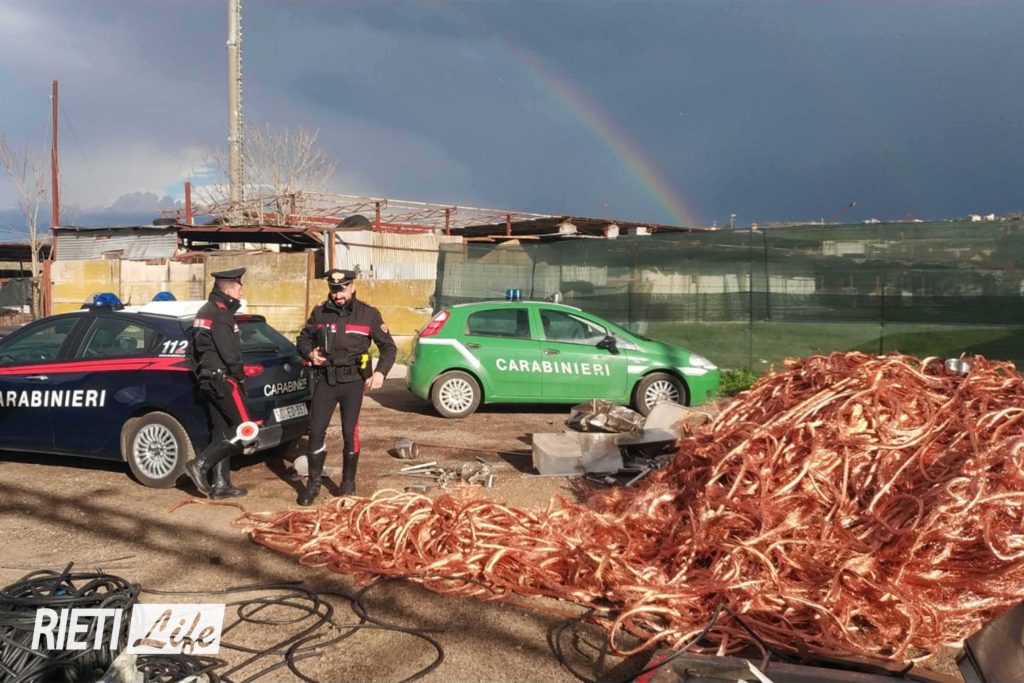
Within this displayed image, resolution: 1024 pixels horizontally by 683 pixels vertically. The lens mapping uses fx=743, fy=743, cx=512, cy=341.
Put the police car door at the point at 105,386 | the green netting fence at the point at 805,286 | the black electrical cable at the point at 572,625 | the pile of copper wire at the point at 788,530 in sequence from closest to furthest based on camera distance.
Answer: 1. the black electrical cable at the point at 572,625
2. the pile of copper wire at the point at 788,530
3. the police car door at the point at 105,386
4. the green netting fence at the point at 805,286

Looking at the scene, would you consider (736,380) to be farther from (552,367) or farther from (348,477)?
(348,477)

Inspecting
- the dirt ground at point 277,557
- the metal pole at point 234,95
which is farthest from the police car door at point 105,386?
the metal pole at point 234,95

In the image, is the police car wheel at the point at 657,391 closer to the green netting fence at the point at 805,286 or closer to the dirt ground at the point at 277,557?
the dirt ground at the point at 277,557

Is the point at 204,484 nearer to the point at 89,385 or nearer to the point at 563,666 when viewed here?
the point at 89,385

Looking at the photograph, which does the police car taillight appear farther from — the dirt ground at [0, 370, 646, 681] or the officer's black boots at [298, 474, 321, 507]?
the officer's black boots at [298, 474, 321, 507]

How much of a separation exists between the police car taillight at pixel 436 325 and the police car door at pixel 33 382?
409 cm

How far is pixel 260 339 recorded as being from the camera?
6.95 meters

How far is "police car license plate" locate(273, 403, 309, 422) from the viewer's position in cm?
657

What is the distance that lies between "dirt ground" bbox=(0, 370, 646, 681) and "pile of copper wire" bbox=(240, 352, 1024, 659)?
0.83ft

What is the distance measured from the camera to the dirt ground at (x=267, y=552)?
3.53 m

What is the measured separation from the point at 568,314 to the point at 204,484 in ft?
17.6

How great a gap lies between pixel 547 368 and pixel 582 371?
460 millimetres

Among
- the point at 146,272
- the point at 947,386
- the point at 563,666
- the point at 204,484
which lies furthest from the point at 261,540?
the point at 146,272

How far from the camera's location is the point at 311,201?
30.1 meters
